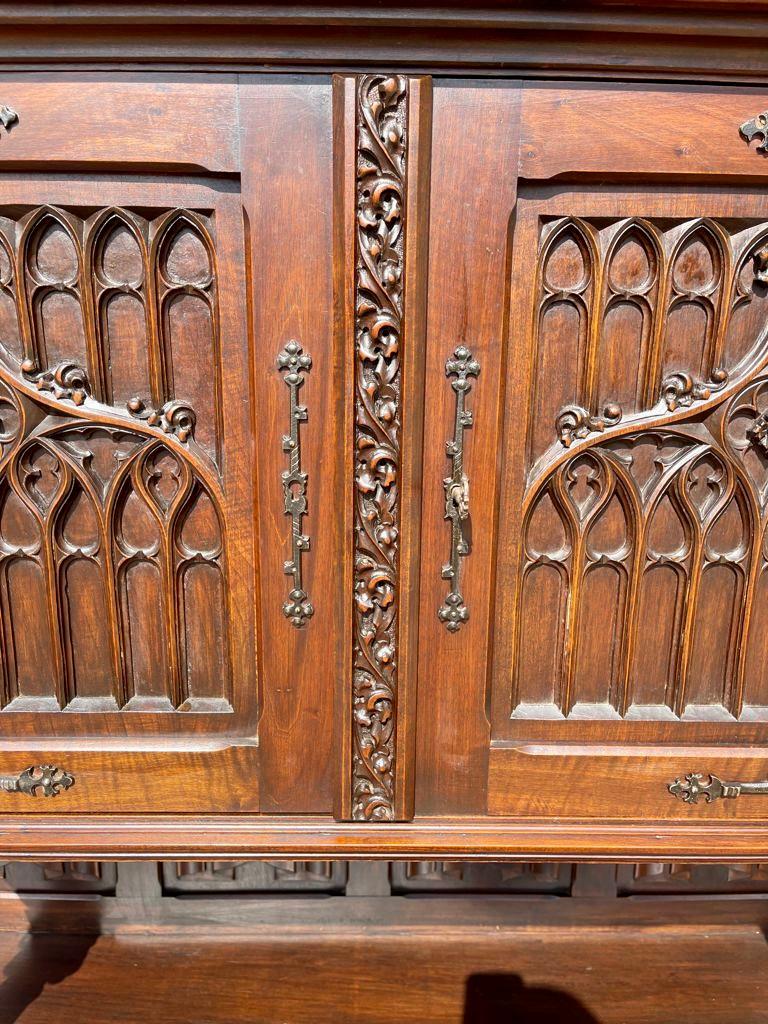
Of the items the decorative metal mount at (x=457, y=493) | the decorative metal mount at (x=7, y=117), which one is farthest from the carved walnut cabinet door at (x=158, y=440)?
the decorative metal mount at (x=457, y=493)

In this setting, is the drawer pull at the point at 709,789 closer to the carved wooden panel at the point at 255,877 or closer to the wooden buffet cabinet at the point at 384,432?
the wooden buffet cabinet at the point at 384,432

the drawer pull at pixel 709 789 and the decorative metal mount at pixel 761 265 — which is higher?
the decorative metal mount at pixel 761 265

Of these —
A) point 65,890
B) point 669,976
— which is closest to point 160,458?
point 65,890

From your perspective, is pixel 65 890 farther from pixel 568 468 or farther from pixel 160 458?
pixel 568 468

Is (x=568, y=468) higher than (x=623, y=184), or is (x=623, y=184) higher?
(x=623, y=184)

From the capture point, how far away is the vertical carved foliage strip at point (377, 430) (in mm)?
581

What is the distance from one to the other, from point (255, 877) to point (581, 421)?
86cm

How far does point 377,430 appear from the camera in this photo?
25.0 inches

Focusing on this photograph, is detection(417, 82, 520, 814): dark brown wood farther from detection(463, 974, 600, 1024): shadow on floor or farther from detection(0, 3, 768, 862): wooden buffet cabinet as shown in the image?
detection(463, 974, 600, 1024): shadow on floor

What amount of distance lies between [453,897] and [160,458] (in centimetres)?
81

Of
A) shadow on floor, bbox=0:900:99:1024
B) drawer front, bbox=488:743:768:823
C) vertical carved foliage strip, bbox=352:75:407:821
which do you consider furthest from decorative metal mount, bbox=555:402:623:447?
shadow on floor, bbox=0:900:99:1024

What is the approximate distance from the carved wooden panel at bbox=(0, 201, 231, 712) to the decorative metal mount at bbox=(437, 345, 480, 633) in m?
0.22

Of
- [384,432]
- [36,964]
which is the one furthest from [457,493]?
[36,964]

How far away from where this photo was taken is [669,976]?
3.22 ft
